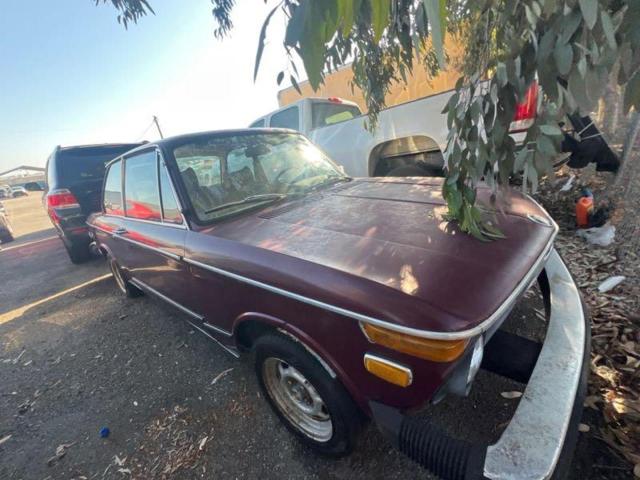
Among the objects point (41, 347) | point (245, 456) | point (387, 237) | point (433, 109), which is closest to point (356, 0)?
point (387, 237)

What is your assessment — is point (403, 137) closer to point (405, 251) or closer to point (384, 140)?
point (384, 140)

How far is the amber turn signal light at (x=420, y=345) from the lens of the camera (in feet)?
3.60

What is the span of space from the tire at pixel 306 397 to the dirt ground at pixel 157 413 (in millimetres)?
136

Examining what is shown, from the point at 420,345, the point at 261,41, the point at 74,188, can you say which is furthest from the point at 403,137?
the point at 74,188

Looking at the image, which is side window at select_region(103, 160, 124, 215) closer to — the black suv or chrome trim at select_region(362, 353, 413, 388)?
the black suv

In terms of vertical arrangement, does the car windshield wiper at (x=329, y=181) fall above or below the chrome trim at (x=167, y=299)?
above

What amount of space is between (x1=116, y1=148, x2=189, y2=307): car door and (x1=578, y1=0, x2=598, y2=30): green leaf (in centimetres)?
212

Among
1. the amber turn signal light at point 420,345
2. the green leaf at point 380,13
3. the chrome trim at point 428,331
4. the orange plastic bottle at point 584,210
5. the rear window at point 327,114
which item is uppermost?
the rear window at point 327,114

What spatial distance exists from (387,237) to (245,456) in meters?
1.54

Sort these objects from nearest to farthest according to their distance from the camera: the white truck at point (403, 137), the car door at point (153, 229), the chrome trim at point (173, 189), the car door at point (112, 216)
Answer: the chrome trim at point (173, 189)
the car door at point (153, 229)
the white truck at point (403, 137)
the car door at point (112, 216)

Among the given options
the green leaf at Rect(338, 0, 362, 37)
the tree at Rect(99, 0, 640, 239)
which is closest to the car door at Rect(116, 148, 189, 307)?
the tree at Rect(99, 0, 640, 239)

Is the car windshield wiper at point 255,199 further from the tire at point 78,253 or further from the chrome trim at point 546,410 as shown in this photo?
the tire at point 78,253

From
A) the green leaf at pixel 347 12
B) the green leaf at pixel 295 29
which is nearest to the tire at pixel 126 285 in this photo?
the green leaf at pixel 295 29

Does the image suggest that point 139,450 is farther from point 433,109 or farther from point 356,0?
point 433,109
